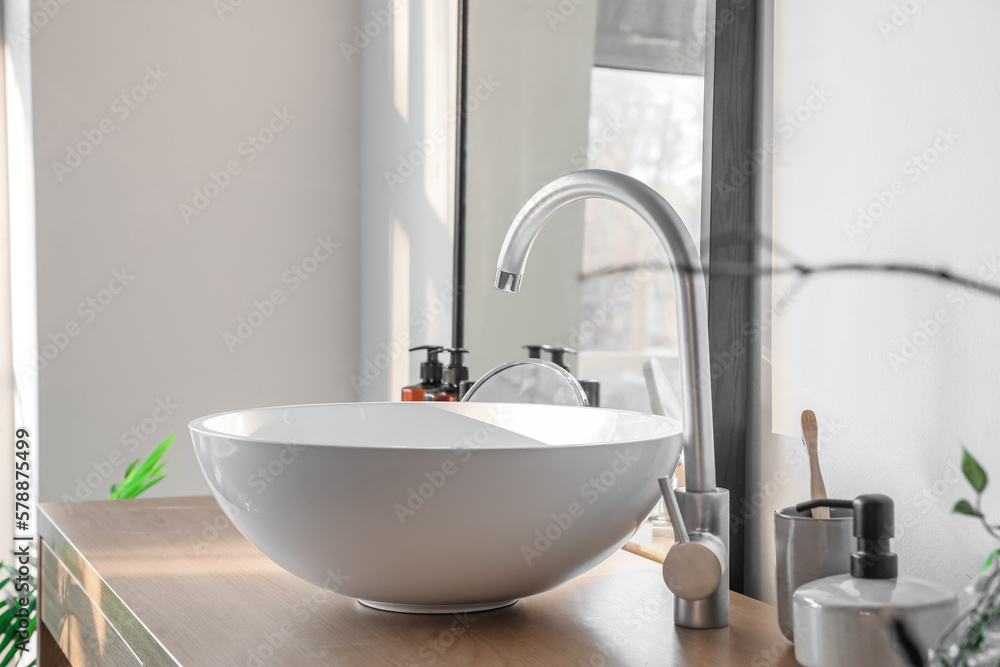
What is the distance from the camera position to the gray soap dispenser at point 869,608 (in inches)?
18.2

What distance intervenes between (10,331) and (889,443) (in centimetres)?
193

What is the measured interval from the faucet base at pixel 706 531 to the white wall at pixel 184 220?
4.77ft

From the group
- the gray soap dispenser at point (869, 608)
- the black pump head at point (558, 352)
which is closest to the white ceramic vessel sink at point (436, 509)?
the gray soap dispenser at point (869, 608)

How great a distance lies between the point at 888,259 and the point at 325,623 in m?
0.48

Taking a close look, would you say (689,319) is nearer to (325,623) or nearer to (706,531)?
(706,531)

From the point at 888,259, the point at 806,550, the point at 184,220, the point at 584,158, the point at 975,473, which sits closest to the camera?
the point at 975,473

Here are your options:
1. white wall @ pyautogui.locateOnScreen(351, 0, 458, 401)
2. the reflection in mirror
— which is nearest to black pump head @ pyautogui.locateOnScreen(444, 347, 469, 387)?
the reflection in mirror

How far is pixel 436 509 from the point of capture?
56 cm

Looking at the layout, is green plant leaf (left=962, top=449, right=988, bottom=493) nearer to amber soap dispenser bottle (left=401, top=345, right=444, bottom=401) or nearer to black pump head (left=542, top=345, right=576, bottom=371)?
black pump head (left=542, top=345, right=576, bottom=371)

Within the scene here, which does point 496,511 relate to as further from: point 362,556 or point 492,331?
Result: point 492,331

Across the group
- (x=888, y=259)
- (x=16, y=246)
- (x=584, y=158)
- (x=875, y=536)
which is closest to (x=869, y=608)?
(x=875, y=536)

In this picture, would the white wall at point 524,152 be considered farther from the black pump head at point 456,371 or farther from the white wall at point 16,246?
the white wall at point 16,246

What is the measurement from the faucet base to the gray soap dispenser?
111 mm

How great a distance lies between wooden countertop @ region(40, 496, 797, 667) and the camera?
1.88 feet
